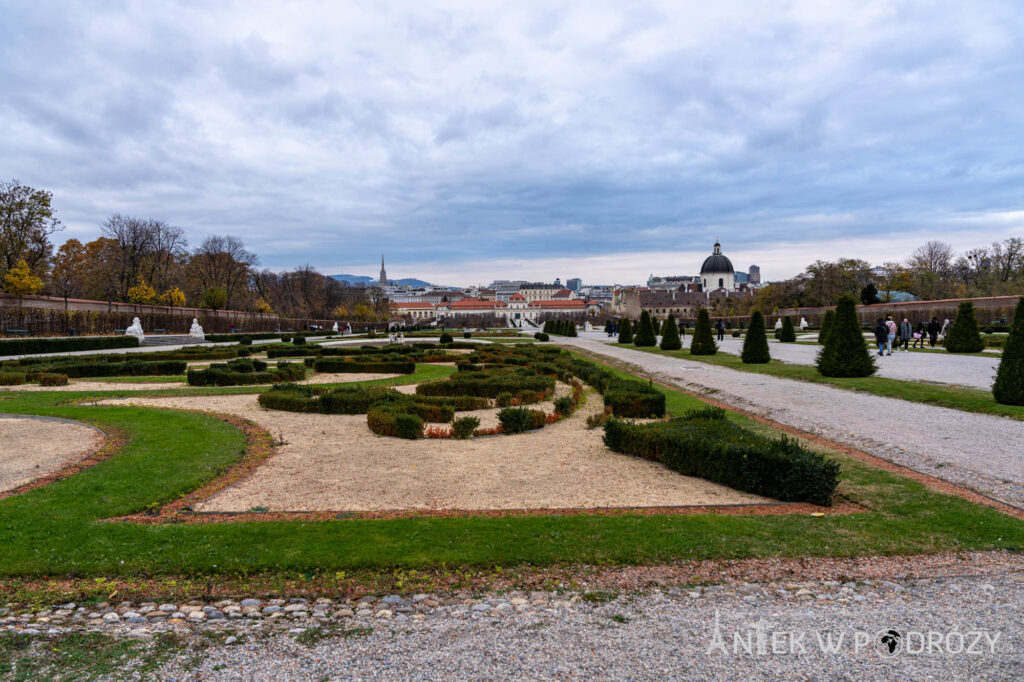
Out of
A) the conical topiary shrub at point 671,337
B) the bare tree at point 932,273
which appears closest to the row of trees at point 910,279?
the bare tree at point 932,273

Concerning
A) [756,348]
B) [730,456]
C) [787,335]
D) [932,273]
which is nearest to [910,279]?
[932,273]

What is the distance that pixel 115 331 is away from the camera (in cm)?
4091

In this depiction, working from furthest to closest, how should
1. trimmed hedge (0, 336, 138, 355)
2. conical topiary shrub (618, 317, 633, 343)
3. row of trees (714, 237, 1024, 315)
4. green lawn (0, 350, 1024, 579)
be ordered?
row of trees (714, 237, 1024, 315) → conical topiary shrub (618, 317, 633, 343) → trimmed hedge (0, 336, 138, 355) → green lawn (0, 350, 1024, 579)

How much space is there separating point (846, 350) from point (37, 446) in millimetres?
18821

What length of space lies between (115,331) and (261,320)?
21924mm

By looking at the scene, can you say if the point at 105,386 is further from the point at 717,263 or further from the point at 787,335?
the point at 717,263

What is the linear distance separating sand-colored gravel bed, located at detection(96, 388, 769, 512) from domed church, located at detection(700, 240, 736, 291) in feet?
457

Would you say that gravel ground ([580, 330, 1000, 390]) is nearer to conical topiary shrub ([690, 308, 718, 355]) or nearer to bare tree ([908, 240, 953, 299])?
conical topiary shrub ([690, 308, 718, 355])

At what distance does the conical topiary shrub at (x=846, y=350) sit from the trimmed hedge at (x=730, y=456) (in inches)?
366

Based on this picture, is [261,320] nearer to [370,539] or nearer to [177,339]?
[177,339]

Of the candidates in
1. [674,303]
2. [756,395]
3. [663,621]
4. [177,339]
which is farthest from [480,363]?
[674,303]

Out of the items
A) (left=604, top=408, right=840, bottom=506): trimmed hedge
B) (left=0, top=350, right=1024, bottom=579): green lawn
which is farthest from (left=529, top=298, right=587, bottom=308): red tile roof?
(left=0, top=350, right=1024, bottom=579): green lawn

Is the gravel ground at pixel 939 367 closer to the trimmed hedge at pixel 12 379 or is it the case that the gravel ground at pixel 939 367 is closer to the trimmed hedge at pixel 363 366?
the trimmed hedge at pixel 363 366

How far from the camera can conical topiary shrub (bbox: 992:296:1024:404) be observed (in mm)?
10828
